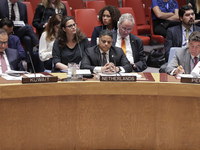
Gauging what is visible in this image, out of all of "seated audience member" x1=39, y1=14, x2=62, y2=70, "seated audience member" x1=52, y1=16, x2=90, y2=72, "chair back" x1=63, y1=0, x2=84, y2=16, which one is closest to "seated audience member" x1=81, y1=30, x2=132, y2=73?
"seated audience member" x1=52, y1=16, x2=90, y2=72

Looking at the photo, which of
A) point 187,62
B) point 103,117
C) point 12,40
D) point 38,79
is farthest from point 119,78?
point 12,40

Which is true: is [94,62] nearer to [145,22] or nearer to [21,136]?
[21,136]

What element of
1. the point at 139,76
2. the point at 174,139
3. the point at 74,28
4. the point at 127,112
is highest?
the point at 74,28

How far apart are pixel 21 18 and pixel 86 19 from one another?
89 centimetres

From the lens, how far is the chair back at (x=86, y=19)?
17.1ft

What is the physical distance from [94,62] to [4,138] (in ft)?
3.59

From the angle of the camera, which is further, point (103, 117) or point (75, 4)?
point (75, 4)

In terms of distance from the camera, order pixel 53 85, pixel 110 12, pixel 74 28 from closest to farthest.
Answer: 1. pixel 53 85
2. pixel 74 28
3. pixel 110 12

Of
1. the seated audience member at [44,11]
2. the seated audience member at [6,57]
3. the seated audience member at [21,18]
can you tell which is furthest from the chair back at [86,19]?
the seated audience member at [6,57]

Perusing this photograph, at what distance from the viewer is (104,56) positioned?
342cm

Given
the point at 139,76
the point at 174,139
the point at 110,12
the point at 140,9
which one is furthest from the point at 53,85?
the point at 140,9

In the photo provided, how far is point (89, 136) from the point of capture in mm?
2904

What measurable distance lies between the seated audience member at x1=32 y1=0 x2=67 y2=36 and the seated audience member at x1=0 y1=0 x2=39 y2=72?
7.0 inches

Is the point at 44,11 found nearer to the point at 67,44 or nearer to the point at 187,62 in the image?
the point at 67,44
